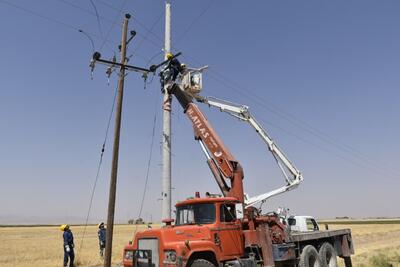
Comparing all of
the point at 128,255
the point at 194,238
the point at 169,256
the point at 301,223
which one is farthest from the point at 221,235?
the point at 301,223

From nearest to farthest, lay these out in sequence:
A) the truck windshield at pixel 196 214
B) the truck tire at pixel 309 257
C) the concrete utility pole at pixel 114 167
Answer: the truck windshield at pixel 196 214, the concrete utility pole at pixel 114 167, the truck tire at pixel 309 257

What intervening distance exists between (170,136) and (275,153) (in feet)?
15.0

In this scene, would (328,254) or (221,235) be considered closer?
(221,235)

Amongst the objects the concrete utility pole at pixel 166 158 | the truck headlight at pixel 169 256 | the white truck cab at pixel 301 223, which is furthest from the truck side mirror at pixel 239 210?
the white truck cab at pixel 301 223

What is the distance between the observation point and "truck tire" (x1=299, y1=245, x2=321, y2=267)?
1427 centimetres

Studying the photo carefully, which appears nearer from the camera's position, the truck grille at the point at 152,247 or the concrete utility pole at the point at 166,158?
the truck grille at the point at 152,247

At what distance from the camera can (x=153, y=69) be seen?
1684cm

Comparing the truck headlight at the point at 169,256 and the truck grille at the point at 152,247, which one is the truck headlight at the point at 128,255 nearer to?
the truck grille at the point at 152,247

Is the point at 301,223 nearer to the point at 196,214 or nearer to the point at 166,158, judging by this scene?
the point at 166,158

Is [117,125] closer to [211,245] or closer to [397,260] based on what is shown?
[211,245]

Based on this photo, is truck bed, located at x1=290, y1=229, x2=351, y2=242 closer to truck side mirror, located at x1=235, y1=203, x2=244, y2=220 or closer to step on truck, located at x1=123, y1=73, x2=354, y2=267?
step on truck, located at x1=123, y1=73, x2=354, y2=267

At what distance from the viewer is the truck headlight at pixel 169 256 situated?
34.4 feet

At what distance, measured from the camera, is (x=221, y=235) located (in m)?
11.8

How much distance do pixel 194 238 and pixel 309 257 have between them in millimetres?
5451
